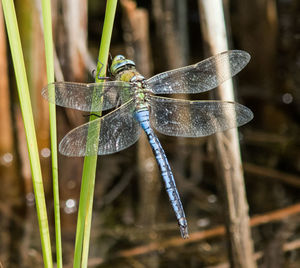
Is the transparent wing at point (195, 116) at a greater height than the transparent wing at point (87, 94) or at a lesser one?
lesser

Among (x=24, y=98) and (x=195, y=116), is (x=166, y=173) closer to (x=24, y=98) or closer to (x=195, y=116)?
(x=195, y=116)

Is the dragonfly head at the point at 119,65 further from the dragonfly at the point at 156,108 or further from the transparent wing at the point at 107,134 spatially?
the transparent wing at the point at 107,134

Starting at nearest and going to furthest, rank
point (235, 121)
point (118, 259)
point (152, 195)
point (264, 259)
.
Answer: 1. point (235, 121)
2. point (264, 259)
3. point (118, 259)
4. point (152, 195)

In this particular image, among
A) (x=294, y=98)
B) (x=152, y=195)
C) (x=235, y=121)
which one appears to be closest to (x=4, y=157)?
(x=152, y=195)

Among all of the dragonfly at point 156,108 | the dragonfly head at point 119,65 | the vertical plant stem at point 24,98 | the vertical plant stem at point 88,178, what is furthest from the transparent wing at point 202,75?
the vertical plant stem at point 24,98

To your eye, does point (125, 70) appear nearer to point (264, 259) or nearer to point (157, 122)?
point (157, 122)

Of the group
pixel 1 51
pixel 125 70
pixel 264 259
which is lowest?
pixel 264 259
